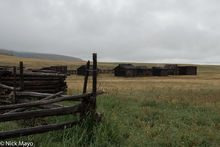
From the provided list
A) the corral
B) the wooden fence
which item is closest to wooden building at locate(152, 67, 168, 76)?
the corral

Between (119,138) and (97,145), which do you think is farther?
(119,138)

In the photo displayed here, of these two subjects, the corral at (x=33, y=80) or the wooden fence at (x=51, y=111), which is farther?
the corral at (x=33, y=80)

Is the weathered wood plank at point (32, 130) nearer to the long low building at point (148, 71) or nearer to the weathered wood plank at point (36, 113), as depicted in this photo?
the weathered wood plank at point (36, 113)

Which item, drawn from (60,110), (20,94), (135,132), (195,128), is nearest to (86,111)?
(60,110)

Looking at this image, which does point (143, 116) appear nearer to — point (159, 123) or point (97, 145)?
point (159, 123)

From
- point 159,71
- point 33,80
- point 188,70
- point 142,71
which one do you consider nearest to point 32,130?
point 33,80

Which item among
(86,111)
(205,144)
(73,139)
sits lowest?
(205,144)

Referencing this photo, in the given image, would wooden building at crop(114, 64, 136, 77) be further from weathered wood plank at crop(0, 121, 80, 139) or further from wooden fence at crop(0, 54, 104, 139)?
weathered wood plank at crop(0, 121, 80, 139)

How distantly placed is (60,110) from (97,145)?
1167 millimetres

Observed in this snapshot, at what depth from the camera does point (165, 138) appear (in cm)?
484

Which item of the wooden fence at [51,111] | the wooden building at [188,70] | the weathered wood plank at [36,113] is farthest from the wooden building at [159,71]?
the weathered wood plank at [36,113]

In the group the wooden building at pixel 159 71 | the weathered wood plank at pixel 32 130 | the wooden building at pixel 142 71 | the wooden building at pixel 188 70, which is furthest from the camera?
the wooden building at pixel 188 70

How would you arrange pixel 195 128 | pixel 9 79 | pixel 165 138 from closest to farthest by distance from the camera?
pixel 165 138 → pixel 195 128 → pixel 9 79

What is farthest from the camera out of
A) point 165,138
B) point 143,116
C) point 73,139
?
point 143,116
